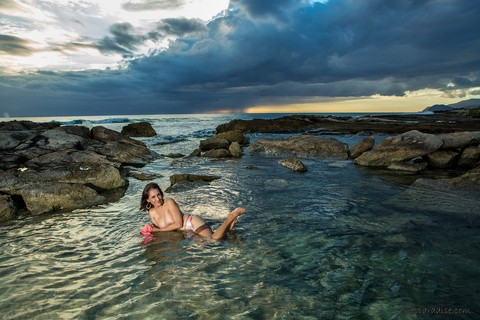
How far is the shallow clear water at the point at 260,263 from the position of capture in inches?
175

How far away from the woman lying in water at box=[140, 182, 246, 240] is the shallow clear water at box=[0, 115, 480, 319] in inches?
10.2

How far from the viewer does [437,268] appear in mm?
5512

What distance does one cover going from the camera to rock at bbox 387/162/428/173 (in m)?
15.5

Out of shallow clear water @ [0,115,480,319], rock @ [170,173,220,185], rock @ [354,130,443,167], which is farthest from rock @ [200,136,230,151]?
shallow clear water @ [0,115,480,319]

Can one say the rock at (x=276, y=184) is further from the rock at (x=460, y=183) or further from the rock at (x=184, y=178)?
the rock at (x=460, y=183)

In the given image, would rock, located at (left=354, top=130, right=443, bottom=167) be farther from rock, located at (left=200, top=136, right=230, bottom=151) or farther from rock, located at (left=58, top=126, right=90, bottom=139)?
rock, located at (left=58, top=126, right=90, bottom=139)

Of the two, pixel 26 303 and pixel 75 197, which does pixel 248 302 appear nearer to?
pixel 26 303

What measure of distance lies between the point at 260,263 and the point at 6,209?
7536 mm

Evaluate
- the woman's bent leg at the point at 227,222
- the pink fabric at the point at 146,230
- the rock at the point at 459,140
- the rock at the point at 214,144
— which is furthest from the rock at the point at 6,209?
the rock at the point at 459,140

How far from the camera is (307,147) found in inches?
845

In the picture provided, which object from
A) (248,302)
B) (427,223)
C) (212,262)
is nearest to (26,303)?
(212,262)

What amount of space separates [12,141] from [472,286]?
1865cm

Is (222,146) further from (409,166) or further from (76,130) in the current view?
(409,166)

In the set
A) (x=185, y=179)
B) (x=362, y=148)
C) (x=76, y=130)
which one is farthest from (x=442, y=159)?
(x=76, y=130)
